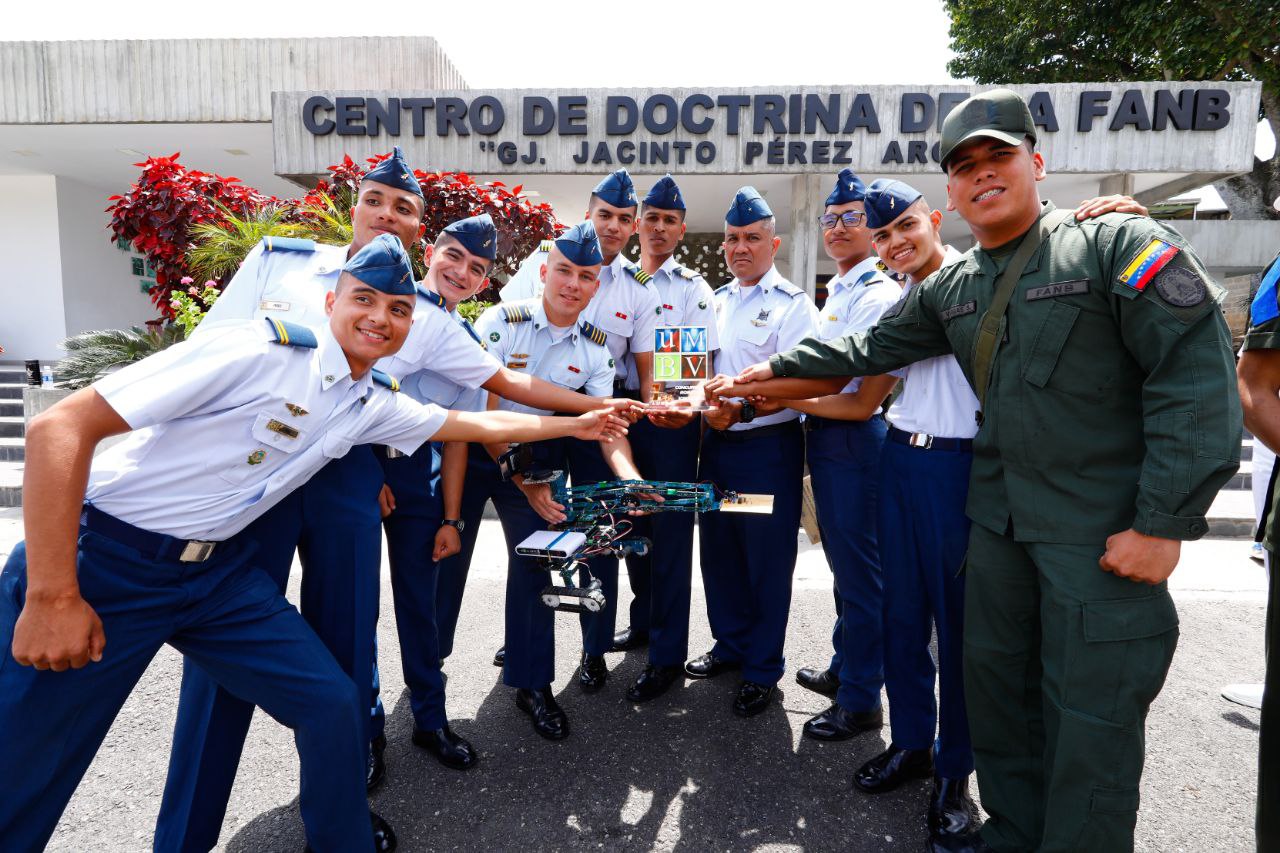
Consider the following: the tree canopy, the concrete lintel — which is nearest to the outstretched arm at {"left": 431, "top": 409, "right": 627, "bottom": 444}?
the concrete lintel

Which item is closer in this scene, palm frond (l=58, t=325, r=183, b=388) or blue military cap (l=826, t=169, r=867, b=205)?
blue military cap (l=826, t=169, r=867, b=205)

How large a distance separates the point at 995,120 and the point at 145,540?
8.16 ft

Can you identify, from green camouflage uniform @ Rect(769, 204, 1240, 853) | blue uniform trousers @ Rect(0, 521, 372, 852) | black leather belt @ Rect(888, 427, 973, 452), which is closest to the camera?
blue uniform trousers @ Rect(0, 521, 372, 852)

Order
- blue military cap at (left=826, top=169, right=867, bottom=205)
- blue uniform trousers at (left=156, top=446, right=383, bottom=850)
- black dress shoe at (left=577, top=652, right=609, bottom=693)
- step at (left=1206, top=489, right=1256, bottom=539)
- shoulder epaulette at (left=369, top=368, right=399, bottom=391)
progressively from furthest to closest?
1. step at (left=1206, top=489, right=1256, bottom=539)
2. black dress shoe at (left=577, top=652, right=609, bottom=693)
3. blue military cap at (left=826, top=169, right=867, bottom=205)
4. shoulder epaulette at (left=369, top=368, right=399, bottom=391)
5. blue uniform trousers at (left=156, top=446, right=383, bottom=850)

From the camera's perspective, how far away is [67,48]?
10.7 meters

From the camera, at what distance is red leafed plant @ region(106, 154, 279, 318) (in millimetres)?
6805

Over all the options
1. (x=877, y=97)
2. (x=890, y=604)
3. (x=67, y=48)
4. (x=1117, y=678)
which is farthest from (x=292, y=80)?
(x=1117, y=678)

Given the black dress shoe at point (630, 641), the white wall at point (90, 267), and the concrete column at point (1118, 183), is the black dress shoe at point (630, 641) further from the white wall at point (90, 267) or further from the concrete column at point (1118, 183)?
the white wall at point (90, 267)

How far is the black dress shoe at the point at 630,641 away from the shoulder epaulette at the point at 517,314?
6.06 feet

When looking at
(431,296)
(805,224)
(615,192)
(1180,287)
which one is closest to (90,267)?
(805,224)

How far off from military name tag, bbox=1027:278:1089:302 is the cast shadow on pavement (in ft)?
5.89

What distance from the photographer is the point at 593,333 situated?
325cm

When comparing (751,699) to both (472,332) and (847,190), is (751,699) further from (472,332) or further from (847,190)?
(847,190)

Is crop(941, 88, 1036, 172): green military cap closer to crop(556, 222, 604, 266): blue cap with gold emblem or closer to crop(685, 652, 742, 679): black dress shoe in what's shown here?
crop(556, 222, 604, 266): blue cap with gold emblem
